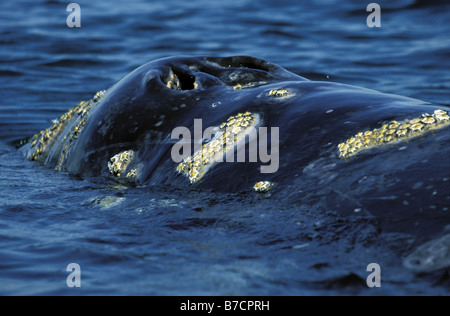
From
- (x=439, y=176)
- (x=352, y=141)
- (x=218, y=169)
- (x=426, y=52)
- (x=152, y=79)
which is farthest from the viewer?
(x=426, y=52)

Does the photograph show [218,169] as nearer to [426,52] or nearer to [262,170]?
[262,170]

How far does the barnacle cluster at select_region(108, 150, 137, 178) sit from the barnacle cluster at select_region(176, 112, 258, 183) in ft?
1.69

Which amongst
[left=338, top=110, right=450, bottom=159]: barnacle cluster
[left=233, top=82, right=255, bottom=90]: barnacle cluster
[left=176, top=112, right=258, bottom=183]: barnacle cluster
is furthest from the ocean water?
[left=233, top=82, right=255, bottom=90]: barnacle cluster

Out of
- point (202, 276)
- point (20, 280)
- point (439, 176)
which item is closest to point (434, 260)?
point (439, 176)

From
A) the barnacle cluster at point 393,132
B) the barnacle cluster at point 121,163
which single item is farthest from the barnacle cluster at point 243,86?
the barnacle cluster at point 393,132

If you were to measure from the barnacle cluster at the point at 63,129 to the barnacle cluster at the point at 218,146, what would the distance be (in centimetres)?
152

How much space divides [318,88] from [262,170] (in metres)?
0.95

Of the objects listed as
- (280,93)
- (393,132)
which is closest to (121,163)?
(280,93)

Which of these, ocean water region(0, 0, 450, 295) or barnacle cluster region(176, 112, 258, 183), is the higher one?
barnacle cluster region(176, 112, 258, 183)

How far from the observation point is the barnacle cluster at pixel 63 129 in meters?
6.71

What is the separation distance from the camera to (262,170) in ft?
16.5

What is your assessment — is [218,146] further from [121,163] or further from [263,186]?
[121,163]

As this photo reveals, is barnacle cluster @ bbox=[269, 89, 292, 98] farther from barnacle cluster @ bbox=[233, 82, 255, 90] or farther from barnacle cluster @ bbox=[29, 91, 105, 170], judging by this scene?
barnacle cluster @ bbox=[29, 91, 105, 170]

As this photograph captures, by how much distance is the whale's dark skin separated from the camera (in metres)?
4.32
